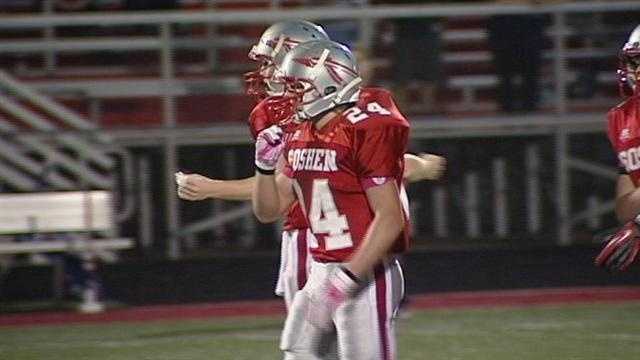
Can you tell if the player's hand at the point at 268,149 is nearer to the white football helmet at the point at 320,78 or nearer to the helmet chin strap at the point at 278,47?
the white football helmet at the point at 320,78

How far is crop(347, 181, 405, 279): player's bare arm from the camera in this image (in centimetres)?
484

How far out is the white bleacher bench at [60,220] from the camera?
1080 cm

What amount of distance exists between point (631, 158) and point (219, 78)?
797cm

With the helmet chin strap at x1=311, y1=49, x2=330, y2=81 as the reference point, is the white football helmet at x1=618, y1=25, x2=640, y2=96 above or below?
below

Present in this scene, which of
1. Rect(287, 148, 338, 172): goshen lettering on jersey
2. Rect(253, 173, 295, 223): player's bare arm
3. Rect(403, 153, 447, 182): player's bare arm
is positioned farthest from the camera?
Rect(403, 153, 447, 182): player's bare arm

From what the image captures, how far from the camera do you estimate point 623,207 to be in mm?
5898

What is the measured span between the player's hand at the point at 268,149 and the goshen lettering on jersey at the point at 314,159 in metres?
0.16

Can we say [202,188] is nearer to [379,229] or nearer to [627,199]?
[379,229]

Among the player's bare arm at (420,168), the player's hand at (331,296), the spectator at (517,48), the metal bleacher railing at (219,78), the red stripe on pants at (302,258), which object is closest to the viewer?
the player's hand at (331,296)

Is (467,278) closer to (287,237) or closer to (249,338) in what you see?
(249,338)

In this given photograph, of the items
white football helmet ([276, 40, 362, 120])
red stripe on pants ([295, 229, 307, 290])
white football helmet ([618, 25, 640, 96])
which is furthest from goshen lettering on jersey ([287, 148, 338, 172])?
white football helmet ([618, 25, 640, 96])

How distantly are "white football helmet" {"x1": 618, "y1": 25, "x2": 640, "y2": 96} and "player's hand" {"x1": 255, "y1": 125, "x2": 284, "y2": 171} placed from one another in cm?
131

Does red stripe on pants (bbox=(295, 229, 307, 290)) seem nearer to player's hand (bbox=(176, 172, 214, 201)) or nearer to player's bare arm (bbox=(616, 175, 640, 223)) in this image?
player's hand (bbox=(176, 172, 214, 201))

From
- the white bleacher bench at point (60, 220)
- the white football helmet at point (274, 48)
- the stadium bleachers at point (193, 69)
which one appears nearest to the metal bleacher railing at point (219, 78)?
the stadium bleachers at point (193, 69)
